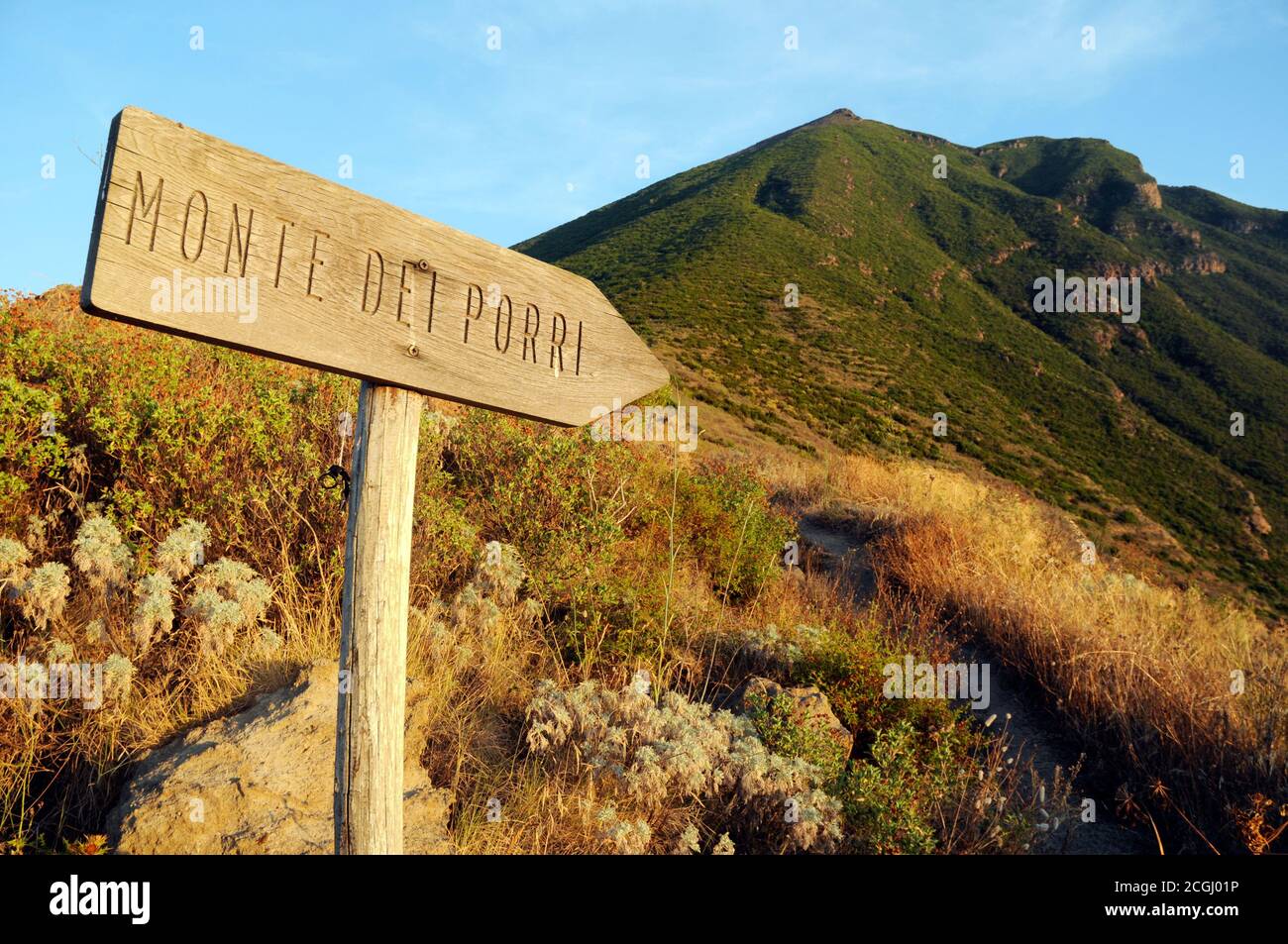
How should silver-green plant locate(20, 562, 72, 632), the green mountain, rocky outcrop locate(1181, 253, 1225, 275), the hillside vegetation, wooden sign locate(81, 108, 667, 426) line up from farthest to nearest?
rocky outcrop locate(1181, 253, 1225, 275) < the green mountain < silver-green plant locate(20, 562, 72, 632) < the hillside vegetation < wooden sign locate(81, 108, 667, 426)

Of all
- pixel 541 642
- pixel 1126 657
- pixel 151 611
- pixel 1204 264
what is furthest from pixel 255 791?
pixel 1204 264

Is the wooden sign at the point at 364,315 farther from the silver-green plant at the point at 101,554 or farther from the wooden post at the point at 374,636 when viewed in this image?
the silver-green plant at the point at 101,554

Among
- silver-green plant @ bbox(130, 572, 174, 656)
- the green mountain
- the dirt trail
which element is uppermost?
the green mountain

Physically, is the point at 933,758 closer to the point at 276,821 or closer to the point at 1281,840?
the point at 1281,840

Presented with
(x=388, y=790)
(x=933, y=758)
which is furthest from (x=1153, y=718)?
(x=388, y=790)

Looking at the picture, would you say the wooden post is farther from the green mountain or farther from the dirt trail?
the green mountain

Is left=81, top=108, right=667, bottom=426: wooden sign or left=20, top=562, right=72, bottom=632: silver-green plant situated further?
left=20, top=562, right=72, bottom=632: silver-green plant

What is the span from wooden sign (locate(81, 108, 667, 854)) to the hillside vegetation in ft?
1.83

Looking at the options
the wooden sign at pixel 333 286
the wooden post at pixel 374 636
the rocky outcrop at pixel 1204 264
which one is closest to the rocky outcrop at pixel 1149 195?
the rocky outcrop at pixel 1204 264

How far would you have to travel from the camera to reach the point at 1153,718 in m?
3.75

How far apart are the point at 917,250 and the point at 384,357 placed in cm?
6172

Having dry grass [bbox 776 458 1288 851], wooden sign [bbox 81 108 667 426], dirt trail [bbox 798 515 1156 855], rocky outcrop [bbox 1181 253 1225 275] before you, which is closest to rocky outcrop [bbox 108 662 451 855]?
wooden sign [bbox 81 108 667 426]

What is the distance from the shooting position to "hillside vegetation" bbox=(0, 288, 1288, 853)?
280cm

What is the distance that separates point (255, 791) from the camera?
7.84 feet
